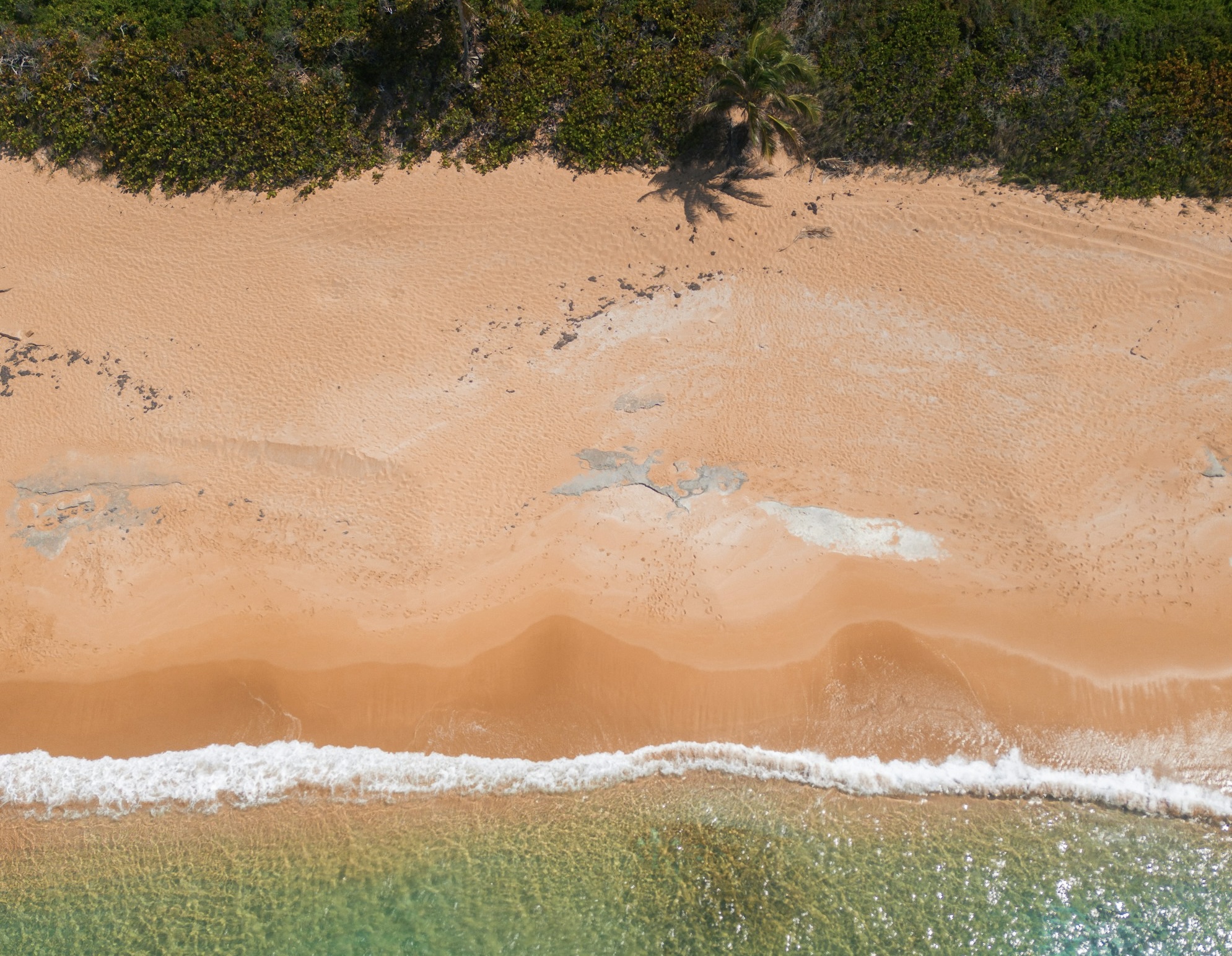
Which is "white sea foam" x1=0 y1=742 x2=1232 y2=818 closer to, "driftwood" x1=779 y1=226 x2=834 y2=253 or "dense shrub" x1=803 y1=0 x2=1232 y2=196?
"driftwood" x1=779 y1=226 x2=834 y2=253

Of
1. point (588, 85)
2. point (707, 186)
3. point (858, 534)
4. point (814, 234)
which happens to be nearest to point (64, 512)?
point (588, 85)

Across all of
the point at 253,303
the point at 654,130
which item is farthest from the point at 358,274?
the point at 654,130

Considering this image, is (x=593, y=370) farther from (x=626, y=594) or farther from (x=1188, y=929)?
(x=1188, y=929)

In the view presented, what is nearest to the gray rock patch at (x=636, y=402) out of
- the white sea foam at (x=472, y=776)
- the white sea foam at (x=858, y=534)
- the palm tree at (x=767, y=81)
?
the white sea foam at (x=858, y=534)

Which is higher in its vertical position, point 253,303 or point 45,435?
point 253,303

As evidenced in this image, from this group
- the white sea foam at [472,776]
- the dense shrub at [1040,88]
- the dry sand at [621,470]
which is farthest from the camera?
the dense shrub at [1040,88]

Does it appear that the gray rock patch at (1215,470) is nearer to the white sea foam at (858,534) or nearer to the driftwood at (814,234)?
the white sea foam at (858,534)
